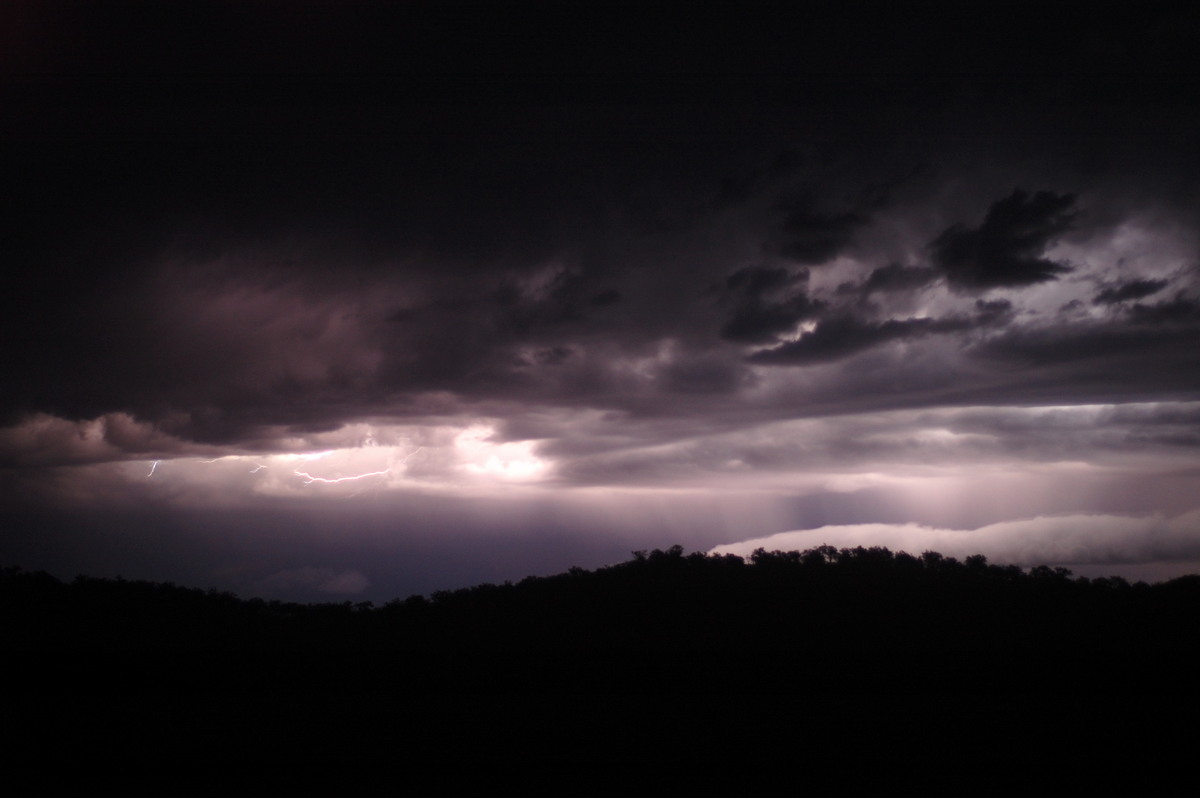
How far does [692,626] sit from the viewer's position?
31.9 m

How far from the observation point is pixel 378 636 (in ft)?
96.9

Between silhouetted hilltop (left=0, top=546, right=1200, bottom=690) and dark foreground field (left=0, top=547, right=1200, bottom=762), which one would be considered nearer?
dark foreground field (left=0, top=547, right=1200, bottom=762)

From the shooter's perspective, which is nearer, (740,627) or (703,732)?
(703,732)

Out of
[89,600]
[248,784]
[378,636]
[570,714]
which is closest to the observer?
[248,784]

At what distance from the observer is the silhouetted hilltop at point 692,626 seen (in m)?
23.3

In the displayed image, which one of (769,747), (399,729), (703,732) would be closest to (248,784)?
(399,729)

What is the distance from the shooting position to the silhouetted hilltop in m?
23.3

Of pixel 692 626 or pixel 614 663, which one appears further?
pixel 692 626

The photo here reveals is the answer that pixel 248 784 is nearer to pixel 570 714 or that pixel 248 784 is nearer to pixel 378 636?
pixel 570 714

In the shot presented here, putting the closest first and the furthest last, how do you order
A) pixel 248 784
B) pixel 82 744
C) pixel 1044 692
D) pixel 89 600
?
pixel 248 784 → pixel 82 744 → pixel 1044 692 → pixel 89 600

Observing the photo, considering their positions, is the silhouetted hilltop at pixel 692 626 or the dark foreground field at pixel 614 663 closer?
the dark foreground field at pixel 614 663

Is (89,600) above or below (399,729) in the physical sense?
above

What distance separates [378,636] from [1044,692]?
82.2 feet

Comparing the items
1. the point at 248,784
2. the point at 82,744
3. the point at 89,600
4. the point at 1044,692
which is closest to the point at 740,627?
the point at 1044,692
